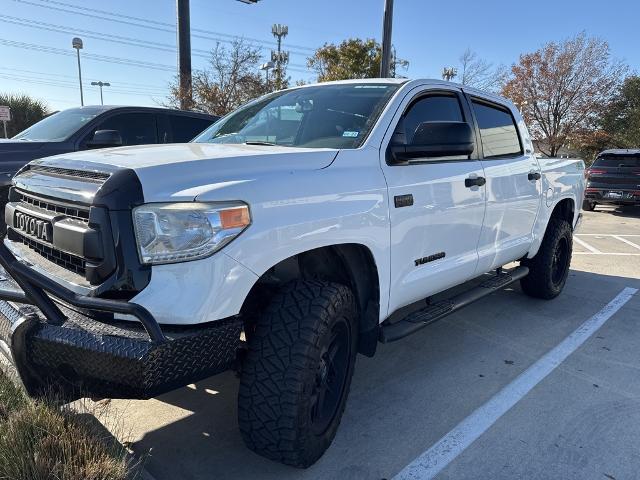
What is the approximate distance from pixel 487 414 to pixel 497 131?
94.5 inches

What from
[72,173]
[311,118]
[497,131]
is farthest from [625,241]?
[72,173]

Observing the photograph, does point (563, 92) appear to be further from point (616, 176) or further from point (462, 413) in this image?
point (462, 413)

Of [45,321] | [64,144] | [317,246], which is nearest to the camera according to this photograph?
[45,321]

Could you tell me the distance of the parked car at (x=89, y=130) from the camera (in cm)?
561

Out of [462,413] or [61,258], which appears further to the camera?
[462,413]

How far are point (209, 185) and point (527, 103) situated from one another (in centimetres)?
2790

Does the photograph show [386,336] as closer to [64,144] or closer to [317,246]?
[317,246]

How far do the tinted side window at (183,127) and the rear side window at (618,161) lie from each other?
1154 centimetres

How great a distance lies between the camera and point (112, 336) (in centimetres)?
194

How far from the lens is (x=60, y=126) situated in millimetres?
6367

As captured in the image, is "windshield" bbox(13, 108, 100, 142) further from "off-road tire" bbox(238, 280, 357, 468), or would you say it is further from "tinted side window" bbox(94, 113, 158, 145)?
"off-road tire" bbox(238, 280, 357, 468)

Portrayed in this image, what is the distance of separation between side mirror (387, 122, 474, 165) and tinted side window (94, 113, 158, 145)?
4.65 metres

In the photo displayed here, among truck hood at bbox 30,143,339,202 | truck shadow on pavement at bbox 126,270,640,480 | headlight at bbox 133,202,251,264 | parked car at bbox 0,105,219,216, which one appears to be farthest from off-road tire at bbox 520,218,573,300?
parked car at bbox 0,105,219,216

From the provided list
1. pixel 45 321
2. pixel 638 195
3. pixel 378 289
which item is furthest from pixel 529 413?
pixel 638 195
